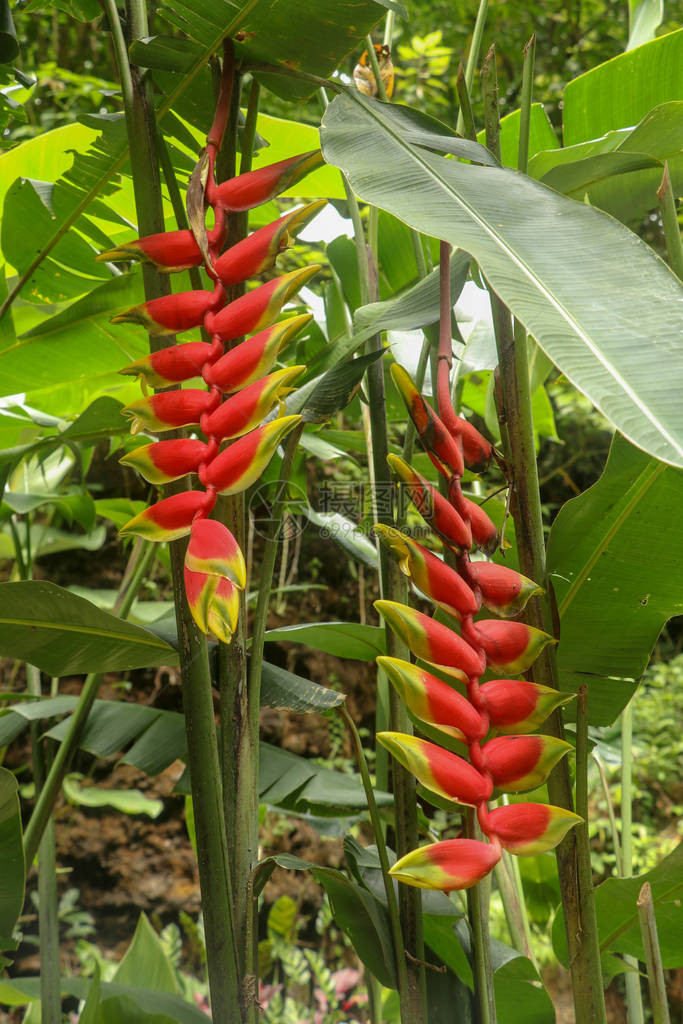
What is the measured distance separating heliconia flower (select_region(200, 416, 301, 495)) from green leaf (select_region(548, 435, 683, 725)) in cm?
18

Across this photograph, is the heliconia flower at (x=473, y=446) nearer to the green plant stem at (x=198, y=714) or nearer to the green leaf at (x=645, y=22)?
the green plant stem at (x=198, y=714)

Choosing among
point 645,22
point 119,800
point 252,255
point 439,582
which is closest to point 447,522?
point 439,582

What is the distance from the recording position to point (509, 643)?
241 millimetres

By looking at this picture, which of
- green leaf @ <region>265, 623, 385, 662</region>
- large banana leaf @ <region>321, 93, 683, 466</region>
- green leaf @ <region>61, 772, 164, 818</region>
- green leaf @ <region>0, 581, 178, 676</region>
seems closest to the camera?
large banana leaf @ <region>321, 93, 683, 466</region>

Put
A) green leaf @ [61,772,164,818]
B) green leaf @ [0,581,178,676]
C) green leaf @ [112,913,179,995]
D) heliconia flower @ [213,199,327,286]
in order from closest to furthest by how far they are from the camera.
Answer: heliconia flower @ [213,199,327,286]
green leaf @ [0,581,178,676]
green leaf @ [112,913,179,995]
green leaf @ [61,772,164,818]

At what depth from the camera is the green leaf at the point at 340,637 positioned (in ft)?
1.70

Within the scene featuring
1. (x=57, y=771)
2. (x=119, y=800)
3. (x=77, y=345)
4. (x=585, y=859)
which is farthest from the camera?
(x=119, y=800)

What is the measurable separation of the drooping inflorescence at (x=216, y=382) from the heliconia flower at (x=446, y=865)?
0.08m

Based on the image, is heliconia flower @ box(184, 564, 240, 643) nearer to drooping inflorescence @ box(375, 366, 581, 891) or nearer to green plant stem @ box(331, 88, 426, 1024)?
drooping inflorescence @ box(375, 366, 581, 891)

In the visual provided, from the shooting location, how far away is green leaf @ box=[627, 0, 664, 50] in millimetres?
583

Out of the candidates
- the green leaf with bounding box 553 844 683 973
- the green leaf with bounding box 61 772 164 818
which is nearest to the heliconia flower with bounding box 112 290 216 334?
the green leaf with bounding box 553 844 683 973

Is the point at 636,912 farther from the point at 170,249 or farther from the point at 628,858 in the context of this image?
the point at 170,249

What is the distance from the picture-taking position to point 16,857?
0.38 meters

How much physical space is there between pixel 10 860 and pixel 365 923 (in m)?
0.19
